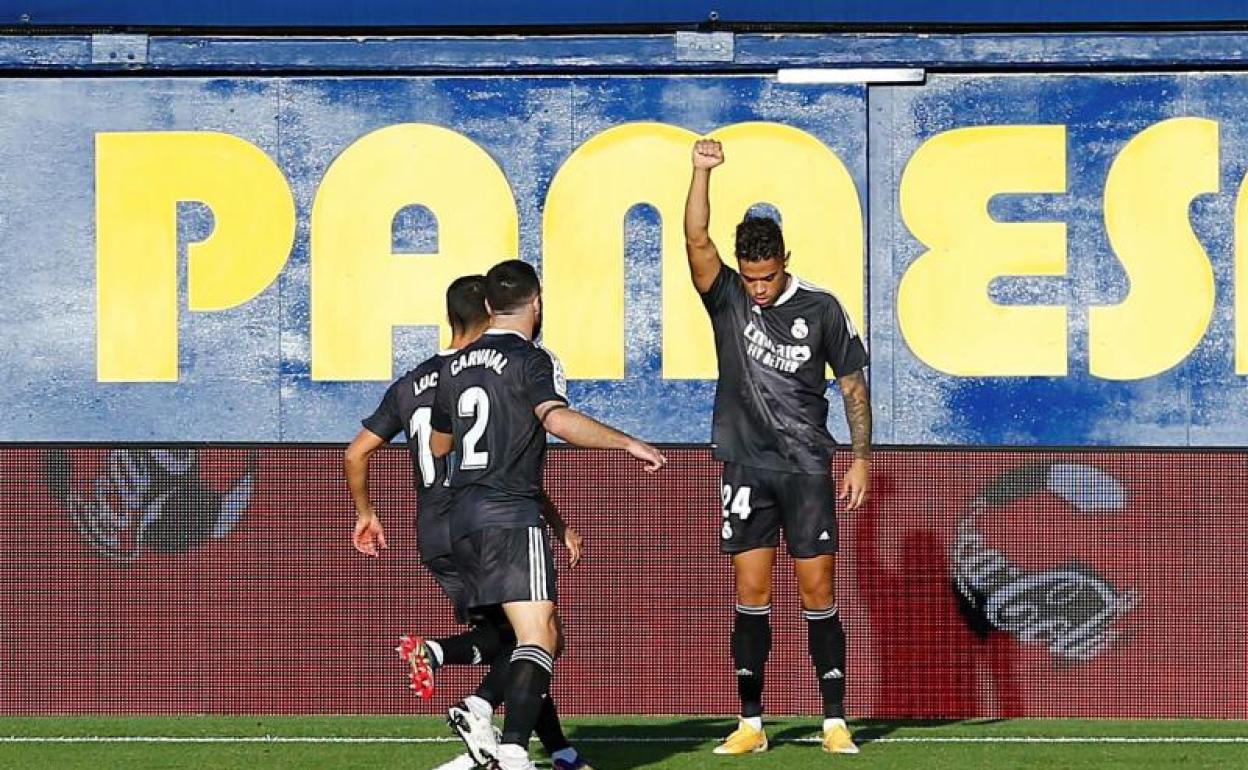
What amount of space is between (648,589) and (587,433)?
4184 millimetres

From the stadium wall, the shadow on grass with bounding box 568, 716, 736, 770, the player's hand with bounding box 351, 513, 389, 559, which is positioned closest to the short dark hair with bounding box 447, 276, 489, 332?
the player's hand with bounding box 351, 513, 389, 559

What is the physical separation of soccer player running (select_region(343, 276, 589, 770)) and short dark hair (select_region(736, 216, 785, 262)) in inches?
46.0

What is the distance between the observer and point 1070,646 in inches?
488

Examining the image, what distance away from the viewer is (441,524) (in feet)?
33.1

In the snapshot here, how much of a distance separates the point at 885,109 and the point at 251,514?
467cm

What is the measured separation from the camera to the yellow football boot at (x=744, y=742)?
10.2m

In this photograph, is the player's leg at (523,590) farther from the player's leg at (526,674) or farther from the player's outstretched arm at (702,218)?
the player's outstretched arm at (702,218)

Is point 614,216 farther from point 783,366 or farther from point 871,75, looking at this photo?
point 783,366

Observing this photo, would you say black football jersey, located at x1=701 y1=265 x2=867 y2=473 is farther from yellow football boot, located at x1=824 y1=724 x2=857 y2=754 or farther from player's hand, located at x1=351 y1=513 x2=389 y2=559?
player's hand, located at x1=351 y1=513 x2=389 y2=559

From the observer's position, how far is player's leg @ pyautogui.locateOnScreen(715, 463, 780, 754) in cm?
1031

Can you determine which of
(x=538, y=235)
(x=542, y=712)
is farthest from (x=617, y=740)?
(x=538, y=235)

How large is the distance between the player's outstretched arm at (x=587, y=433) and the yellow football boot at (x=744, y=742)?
85.6 inches

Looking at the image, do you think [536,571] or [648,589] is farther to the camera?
[648,589]

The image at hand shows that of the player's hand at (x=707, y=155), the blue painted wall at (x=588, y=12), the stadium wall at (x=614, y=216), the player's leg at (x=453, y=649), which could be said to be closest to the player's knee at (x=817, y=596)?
the player's leg at (x=453, y=649)
